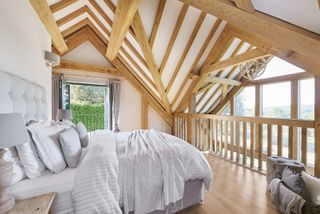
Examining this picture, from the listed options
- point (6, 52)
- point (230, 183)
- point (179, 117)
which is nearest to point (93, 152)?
point (6, 52)

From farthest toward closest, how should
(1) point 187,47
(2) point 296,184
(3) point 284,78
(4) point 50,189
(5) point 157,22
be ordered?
1. (3) point 284,78
2. (1) point 187,47
3. (5) point 157,22
4. (2) point 296,184
5. (4) point 50,189

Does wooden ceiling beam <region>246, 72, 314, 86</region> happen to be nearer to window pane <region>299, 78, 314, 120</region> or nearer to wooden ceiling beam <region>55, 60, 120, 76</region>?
window pane <region>299, 78, 314, 120</region>

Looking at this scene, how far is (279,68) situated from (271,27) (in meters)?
3.26

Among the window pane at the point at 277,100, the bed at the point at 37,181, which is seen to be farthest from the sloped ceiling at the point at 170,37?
the bed at the point at 37,181

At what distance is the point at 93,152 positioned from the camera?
5.03ft

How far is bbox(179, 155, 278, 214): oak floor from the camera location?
5.88 ft

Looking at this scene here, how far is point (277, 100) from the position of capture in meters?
4.41

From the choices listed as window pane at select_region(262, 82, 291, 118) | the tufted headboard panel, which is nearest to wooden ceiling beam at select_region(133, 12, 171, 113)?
the tufted headboard panel

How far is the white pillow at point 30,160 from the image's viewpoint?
1291 millimetres

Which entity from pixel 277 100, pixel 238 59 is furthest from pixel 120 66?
pixel 277 100

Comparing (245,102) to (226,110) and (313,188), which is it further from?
(313,188)

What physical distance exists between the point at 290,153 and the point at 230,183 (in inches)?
43.6

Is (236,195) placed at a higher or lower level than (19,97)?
lower

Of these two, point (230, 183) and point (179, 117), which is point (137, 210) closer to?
point (230, 183)
